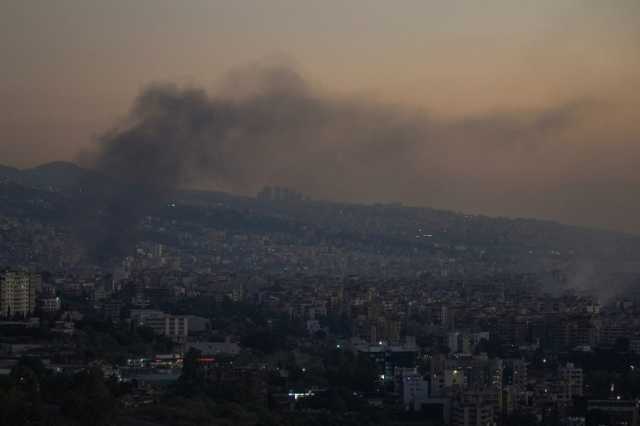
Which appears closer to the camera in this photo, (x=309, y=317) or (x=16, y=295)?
(x=16, y=295)

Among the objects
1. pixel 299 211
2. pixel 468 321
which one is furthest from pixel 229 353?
pixel 299 211

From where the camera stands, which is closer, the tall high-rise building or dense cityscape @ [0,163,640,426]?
dense cityscape @ [0,163,640,426]

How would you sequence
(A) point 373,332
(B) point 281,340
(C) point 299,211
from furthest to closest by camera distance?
(C) point 299,211 → (A) point 373,332 → (B) point 281,340

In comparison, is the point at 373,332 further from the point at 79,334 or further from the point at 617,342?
the point at 79,334

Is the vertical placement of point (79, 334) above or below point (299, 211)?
below

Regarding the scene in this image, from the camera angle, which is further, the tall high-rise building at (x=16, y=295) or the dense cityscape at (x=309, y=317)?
the tall high-rise building at (x=16, y=295)
